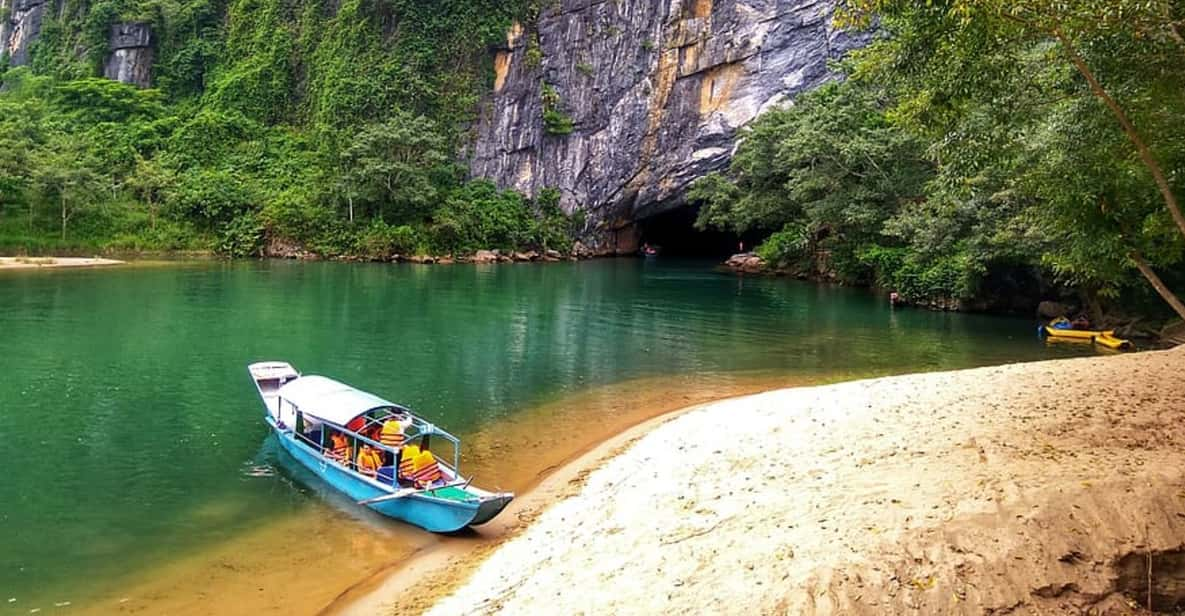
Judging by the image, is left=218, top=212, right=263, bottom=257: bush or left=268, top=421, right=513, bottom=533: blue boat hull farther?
left=218, top=212, right=263, bottom=257: bush

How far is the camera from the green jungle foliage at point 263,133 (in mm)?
43281

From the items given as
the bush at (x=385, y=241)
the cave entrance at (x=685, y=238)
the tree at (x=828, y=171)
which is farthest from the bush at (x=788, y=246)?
the bush at (x=385, y=241)

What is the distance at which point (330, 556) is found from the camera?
7.50 meters

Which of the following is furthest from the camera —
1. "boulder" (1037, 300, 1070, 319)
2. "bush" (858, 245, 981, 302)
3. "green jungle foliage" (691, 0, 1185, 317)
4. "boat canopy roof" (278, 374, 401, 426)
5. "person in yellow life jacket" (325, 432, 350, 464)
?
"bush" (858, 245, 981, 302)

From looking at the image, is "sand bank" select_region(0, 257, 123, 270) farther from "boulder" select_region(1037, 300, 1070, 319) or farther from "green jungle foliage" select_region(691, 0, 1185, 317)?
"boulder" select_region(1037, 300, 1070, 319)

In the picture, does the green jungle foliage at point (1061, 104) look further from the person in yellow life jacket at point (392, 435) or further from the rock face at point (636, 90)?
the rock face at point (636, 90)

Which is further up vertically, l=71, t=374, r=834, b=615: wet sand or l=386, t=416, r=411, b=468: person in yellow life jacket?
l=386, t=416, r=411, b=468: person in yellow life jacket

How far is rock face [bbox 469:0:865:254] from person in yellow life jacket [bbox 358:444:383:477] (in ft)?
135

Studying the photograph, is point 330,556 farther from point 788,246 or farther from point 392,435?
point 788,246

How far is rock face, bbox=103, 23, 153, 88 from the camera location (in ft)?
185

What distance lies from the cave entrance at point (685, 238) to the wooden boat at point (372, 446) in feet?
153

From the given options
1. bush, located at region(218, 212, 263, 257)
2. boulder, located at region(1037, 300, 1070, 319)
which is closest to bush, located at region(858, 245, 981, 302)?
boulder, located at region(1037, 300, 1070, 319)

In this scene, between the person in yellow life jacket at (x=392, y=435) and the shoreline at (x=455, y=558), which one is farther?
the person in yellow life jacket at (x=392, y=435)

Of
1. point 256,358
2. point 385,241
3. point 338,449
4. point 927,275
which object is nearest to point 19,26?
point 385,241
